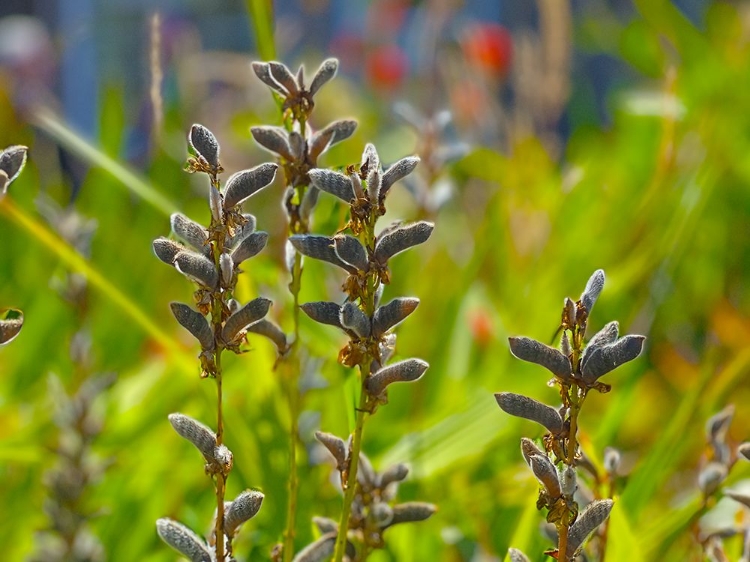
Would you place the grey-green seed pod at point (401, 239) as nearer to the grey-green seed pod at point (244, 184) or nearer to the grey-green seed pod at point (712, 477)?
the grey-green seed pod at point (244, 184)

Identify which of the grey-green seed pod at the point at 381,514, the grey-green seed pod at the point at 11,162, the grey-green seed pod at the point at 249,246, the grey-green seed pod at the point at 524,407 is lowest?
the grey-green seed pod at the point at 381,514

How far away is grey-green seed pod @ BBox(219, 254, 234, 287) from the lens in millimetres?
208

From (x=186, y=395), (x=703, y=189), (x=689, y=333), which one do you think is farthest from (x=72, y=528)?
(x=689, y=333)

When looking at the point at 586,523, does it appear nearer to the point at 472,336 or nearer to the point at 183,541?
the point at 183,541

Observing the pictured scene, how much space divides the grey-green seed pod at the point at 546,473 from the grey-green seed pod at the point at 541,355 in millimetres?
21

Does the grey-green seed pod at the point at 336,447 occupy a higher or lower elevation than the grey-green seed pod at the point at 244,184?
lower

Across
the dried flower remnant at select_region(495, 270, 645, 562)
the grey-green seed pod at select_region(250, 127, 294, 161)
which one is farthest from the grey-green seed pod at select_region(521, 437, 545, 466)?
the grey-green seed pod at select_region(250, 127, 294, 161)

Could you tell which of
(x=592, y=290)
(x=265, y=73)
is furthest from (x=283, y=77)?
(x=592, y=290)

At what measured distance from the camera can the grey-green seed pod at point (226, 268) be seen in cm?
21

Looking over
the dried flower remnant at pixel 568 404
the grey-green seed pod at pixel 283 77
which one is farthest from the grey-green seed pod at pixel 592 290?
the grey-green seed pod at pixel 283 77

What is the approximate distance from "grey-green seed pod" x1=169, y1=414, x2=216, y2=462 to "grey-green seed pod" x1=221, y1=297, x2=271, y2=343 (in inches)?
0.9

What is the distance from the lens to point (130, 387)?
0.60 m

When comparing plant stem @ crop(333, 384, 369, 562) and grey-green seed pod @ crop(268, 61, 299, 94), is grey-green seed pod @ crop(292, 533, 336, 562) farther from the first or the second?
grey-green seed pod @ crop(268, 61, 299, 94)

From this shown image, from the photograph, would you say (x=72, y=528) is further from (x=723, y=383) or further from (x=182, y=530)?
(x=723, y=383)
